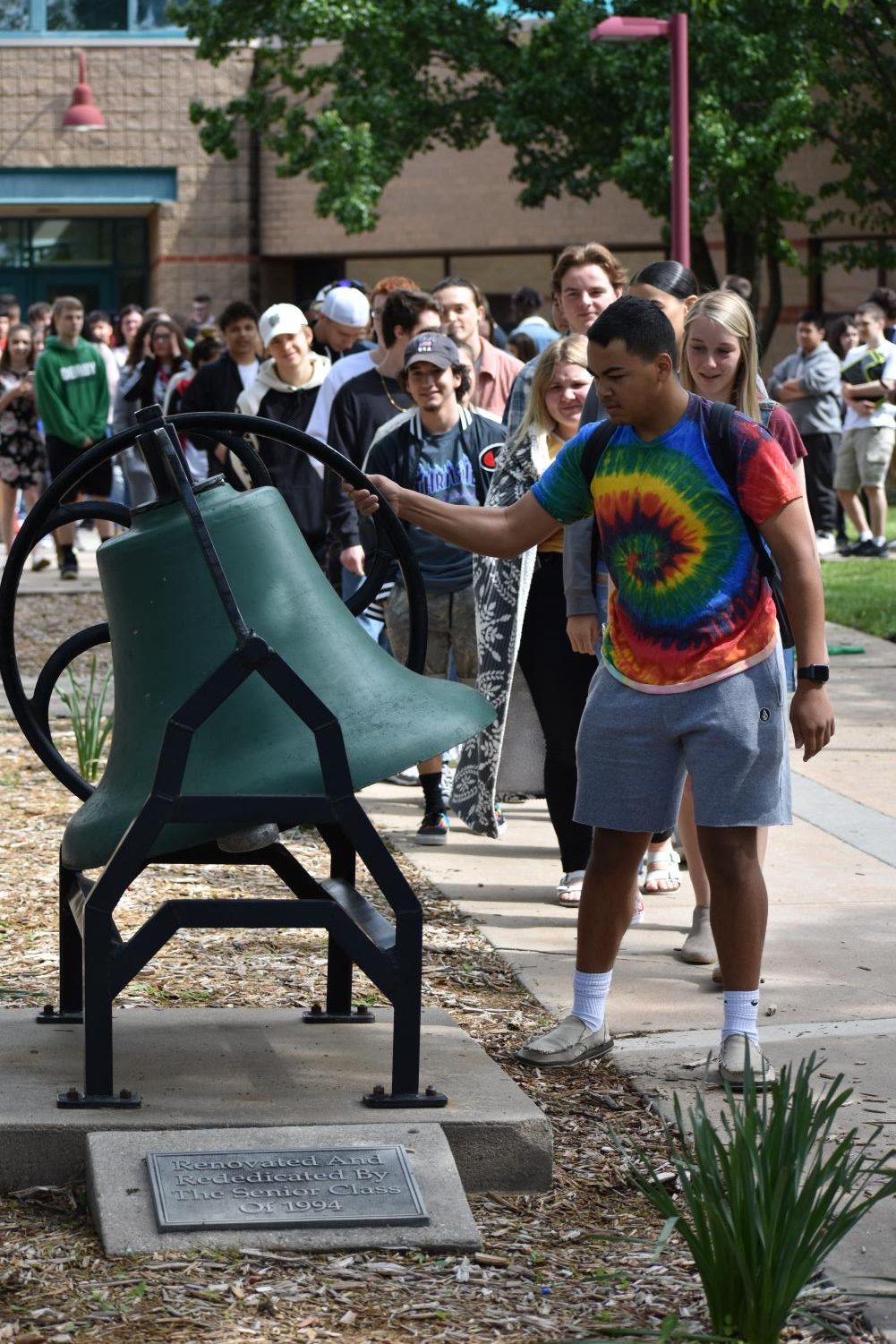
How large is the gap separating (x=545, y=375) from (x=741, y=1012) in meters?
2.50

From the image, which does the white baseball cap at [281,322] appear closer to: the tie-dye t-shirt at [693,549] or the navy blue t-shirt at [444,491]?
the navy blue t-shirt at [444,491]

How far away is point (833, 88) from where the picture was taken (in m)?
25.3

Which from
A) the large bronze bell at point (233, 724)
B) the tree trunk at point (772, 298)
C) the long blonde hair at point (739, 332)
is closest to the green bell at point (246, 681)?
the large bronze bell at point (233, 724)

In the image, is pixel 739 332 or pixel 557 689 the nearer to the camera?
pixel 739 332

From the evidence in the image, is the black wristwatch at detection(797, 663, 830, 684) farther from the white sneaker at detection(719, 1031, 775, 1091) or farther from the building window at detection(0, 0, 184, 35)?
the building window at detection(0, 0, 184, 35)

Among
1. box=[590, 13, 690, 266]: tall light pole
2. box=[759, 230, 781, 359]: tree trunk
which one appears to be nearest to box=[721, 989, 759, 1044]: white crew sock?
box=[590, 13, 690, 266]: tall light pole

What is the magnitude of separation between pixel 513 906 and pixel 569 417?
1546 millimetres

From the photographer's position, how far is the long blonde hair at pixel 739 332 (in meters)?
4.98

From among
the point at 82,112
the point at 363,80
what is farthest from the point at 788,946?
the point at 82,112

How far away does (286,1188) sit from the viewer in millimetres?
3609

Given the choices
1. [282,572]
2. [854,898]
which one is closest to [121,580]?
[282,572]

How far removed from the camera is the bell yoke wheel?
4.11 meters

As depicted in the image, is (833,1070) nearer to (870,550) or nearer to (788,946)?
(788,946)

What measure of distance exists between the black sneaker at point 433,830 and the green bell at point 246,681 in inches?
125
